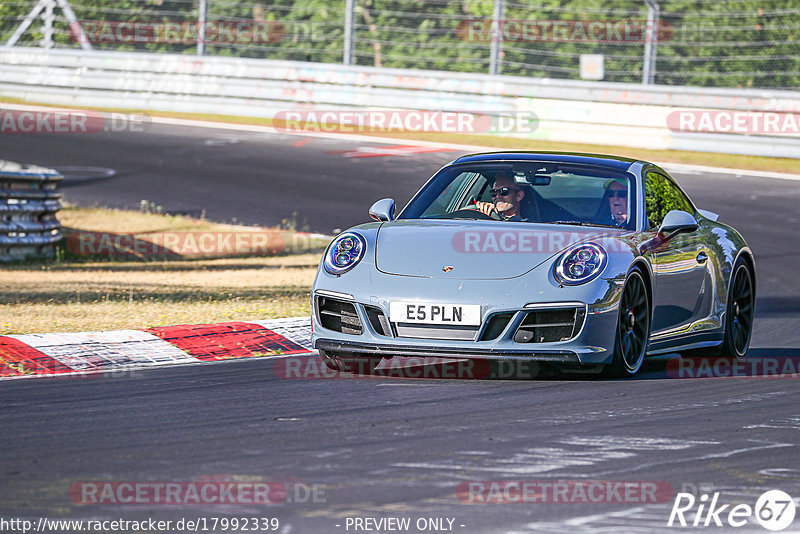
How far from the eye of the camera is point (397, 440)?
5504 millimetres

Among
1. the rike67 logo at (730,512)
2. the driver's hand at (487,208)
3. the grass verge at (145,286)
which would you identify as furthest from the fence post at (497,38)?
the rike67 logo at (730,512)

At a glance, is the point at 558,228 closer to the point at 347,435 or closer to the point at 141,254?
the point at 347,435

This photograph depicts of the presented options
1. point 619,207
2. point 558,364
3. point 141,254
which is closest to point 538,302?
point 558,364

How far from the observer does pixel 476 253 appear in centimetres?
718

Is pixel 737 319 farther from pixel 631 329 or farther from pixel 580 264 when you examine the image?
pixel 580 264

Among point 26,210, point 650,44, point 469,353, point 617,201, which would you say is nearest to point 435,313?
point 469,353

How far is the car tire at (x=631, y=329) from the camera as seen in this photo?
23.4 ft

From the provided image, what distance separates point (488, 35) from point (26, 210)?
36.2 ft

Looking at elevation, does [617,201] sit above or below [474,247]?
above

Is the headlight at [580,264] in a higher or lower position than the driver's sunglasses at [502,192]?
lower

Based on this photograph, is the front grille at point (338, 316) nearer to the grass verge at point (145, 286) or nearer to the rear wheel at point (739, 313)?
the grass verge at point (145, 286)

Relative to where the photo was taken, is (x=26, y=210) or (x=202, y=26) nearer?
(x=26, y=210)

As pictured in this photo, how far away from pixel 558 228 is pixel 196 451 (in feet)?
9.54

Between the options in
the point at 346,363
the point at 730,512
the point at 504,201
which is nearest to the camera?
the point at 730,512
